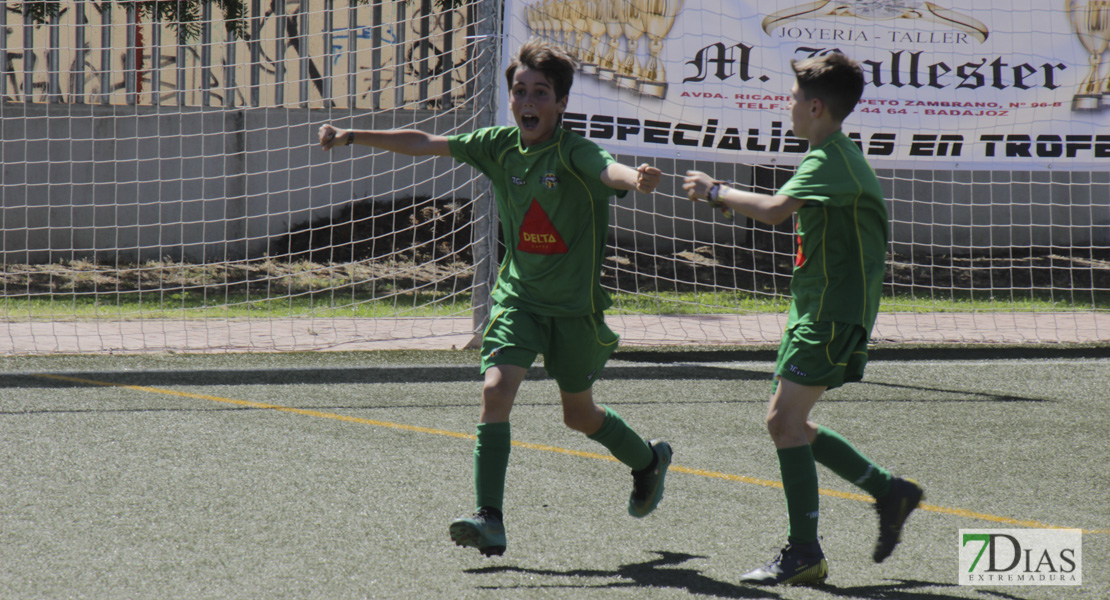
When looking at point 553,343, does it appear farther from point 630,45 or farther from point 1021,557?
point 630,45

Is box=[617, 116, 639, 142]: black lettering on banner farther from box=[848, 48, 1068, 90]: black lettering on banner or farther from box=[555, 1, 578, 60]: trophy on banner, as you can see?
box=[848, 48, 1068, 90]: black lettering on banner

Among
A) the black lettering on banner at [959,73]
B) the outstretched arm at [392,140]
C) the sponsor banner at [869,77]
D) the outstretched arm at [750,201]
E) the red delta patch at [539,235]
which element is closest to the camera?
the outstretched arm at [750,201]

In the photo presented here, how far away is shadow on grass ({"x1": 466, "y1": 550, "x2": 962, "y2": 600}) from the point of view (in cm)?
290

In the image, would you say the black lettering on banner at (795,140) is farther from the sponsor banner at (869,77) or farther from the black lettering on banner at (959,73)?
the black lettering on banner at (959,73)

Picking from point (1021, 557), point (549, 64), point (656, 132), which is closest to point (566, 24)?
point (656, 132)

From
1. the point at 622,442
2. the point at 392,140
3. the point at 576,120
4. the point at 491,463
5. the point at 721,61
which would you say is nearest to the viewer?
the point at 491,463

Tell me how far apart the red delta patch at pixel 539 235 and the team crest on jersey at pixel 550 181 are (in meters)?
0.07

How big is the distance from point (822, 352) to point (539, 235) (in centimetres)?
96

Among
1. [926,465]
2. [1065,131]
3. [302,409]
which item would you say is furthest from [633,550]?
[1065,131]

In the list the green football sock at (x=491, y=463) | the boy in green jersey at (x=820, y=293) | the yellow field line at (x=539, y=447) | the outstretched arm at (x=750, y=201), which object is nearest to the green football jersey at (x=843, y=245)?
the boy in green jersey at (x=820, y=293)

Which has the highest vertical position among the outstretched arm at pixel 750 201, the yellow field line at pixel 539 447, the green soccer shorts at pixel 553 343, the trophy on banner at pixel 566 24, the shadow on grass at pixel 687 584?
the trophy on banner at pixel 566 24

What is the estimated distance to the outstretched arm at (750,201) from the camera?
9.12 feet

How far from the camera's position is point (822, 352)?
9.79 feet

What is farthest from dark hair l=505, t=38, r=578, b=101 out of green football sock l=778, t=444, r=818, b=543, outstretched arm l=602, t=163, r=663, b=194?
green football sock l=778, t=444, r=818, b=543
